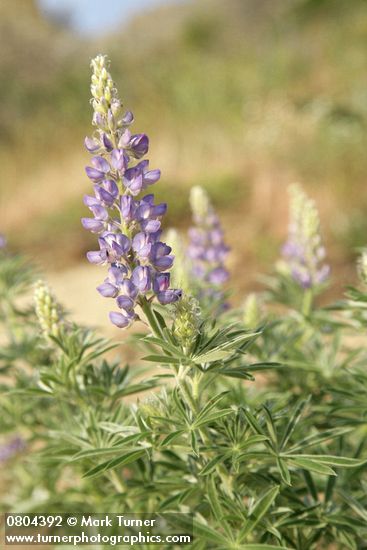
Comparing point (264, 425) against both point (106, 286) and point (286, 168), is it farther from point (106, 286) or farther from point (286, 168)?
point (286, 168)

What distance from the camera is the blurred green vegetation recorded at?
6.42 metres

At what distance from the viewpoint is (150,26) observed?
76.6ft

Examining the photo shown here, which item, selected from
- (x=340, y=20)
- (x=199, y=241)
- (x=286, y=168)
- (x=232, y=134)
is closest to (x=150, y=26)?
(x=340, y=20)

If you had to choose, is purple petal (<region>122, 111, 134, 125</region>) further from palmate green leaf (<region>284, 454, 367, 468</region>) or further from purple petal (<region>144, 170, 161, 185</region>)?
palmate green leaf (<region>284, 454, 367, 468</region>)

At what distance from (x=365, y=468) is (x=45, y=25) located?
2130 cm

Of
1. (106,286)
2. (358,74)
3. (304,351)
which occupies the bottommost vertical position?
(106,286)

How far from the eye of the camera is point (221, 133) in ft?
28.1

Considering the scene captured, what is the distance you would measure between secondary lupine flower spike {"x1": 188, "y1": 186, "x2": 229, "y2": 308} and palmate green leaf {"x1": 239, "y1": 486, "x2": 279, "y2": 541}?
1082mm

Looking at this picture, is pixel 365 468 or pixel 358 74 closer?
pixel 365 468

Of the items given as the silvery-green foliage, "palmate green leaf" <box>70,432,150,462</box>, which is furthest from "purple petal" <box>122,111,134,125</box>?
"palmate green leaf" <box>70,432,150,462</box>

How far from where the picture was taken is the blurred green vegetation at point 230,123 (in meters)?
6.42

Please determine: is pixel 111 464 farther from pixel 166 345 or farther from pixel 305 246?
pixel 305 246

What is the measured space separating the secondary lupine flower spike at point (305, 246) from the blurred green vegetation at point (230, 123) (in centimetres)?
308

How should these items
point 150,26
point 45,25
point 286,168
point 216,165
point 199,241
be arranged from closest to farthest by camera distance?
point 199,241 → point 286,168 → point 216,165 → point 45,25 → point 150,26
